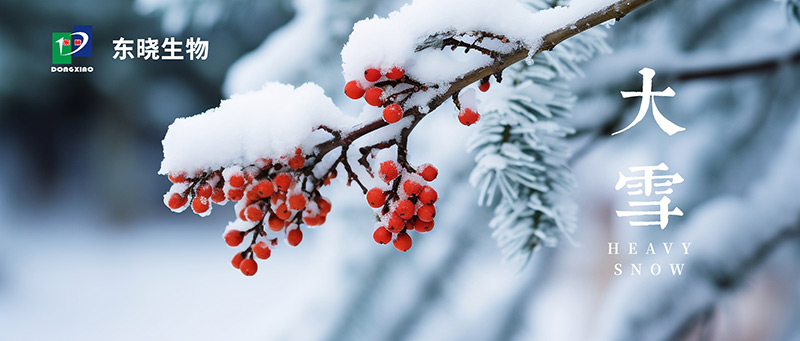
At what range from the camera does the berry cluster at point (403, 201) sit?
0.76 ft

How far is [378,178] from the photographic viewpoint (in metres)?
0.26

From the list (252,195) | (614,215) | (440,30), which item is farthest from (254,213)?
(614,215)

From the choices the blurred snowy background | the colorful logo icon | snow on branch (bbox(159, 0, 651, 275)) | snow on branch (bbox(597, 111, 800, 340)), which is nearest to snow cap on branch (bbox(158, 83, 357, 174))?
snow on branch (bbox(159, 0, 651, 275))

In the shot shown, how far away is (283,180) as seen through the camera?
0.23m

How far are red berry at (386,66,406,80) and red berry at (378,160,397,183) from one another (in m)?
0.04

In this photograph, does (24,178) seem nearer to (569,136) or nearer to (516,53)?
(569,136)

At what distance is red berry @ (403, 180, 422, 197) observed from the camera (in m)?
0.23

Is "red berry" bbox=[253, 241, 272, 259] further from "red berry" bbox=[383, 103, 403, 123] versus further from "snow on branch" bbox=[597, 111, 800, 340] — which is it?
"snow on branch" bbox=[597, 111, 800, 340]

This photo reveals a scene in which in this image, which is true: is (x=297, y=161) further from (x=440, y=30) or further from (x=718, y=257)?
(x=718, y=257)

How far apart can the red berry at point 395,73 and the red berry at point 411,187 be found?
0.15 feet

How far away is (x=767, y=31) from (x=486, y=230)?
34 cm

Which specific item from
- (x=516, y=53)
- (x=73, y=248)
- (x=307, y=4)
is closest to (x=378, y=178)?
(x=516, y=53)

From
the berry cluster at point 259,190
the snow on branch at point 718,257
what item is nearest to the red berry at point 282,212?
the berry cluster at point 259,190

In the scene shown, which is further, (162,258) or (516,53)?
(162,258)
